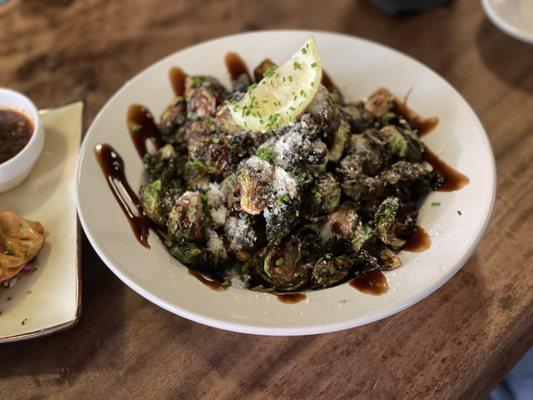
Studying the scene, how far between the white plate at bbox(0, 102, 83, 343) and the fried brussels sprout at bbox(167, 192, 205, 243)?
0.46m

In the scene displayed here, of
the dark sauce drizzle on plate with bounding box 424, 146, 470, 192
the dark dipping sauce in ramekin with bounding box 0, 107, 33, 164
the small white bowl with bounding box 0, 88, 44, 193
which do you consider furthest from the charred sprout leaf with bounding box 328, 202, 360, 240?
the dark dipping sauce in ramekin with bounding box 0, 107, 33, 164

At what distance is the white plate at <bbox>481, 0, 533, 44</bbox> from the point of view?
3.17 meters

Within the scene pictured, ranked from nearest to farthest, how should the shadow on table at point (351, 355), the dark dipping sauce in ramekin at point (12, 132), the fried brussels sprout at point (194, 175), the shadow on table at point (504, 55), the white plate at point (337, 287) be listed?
1. the white plate at point (337, 287)
2. the shadow on table at point (351, 355)
3. the fried brussels sprout at point (194, 175)
4. the dark dipping sauce in ramekin at point (12, 132)
5. the shadow on table at point (504, 55)

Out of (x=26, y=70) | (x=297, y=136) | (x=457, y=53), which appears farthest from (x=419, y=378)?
(x=26, y=70)

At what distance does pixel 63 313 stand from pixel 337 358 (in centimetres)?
111

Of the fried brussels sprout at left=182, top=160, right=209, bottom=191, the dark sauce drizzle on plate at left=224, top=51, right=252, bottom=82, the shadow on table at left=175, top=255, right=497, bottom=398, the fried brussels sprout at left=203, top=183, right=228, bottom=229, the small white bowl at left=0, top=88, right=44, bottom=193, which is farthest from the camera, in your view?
the dark sauce drizzle on plate at left=224, top=51, right=252, bottom=82

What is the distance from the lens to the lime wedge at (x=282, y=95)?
2.12 metres

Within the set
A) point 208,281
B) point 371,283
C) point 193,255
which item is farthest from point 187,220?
point 371,283

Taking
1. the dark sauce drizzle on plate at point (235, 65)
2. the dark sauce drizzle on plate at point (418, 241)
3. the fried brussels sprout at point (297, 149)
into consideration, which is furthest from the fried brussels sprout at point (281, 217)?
the dark sauce drizzle on plate at point (235, 65)

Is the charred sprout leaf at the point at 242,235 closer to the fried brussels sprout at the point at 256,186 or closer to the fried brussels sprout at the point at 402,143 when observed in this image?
the fried brussels sprout at the point at 256,186

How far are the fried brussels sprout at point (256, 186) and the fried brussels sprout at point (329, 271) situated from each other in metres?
0.32

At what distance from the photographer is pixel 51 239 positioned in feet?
7.72

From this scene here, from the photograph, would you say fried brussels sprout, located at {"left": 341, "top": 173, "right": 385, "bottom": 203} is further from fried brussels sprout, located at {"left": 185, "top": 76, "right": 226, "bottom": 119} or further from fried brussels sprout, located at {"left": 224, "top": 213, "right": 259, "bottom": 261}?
fried brussels sprout, located at {"left": 185, "top": 76, "right": 226, "bottom": 119}

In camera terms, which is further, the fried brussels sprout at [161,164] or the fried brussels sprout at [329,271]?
the fried brussels sprout at [161,164]
